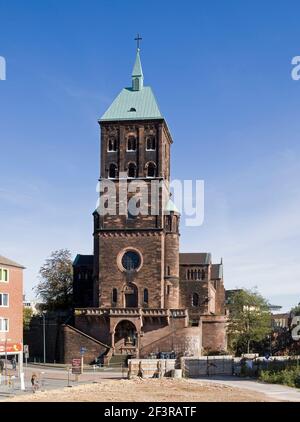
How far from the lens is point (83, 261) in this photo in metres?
100

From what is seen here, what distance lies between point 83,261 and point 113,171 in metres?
15.4

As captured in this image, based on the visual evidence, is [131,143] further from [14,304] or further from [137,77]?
[14,304]

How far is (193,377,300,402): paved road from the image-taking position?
152 ft

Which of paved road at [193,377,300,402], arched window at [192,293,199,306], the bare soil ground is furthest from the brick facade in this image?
arched window at [192,293,199,306]

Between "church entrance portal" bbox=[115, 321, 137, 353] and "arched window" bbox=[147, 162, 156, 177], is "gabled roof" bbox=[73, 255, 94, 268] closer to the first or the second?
"church entrance portal" bbox=[115, 321, 137, 353]

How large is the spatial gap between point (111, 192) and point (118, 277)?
32.4 feet

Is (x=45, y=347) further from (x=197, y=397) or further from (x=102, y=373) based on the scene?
(x=197, y=397)

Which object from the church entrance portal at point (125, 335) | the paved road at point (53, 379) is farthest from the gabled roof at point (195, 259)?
the paved road at point (53, 379)

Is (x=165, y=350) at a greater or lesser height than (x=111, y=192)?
lesser

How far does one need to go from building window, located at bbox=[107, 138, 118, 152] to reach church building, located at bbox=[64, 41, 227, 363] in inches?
4.7

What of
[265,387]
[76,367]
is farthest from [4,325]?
[265,387]

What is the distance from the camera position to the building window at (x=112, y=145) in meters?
91.6

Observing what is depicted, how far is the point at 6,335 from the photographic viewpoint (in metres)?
61.7

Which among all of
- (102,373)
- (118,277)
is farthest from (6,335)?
(118,277)
